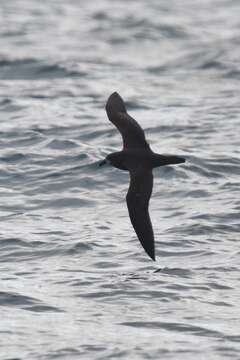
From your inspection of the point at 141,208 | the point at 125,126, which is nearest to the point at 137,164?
the point at 141,208

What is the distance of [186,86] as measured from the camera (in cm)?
2180

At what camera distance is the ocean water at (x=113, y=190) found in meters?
11.0

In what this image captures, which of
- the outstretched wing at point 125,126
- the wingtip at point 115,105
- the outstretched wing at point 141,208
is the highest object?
the wingtip at point 115,105

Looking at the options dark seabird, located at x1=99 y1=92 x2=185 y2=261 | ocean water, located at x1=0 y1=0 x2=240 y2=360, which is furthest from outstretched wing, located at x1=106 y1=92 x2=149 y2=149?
ocean water, located at x1=0 y1=0 x2=240 y2=360

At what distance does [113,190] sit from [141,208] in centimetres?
379

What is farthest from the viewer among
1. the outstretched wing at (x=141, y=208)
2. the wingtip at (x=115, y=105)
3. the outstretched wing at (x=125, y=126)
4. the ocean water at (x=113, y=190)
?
the wingtip at (x=115, y=105)

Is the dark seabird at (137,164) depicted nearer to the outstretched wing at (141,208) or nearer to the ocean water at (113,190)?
the outstretched wing at (141,208)

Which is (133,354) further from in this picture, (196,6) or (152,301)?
(196,6)

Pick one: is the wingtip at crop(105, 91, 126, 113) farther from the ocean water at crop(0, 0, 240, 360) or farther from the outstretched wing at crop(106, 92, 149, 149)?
the ocean water at crop(0, 0, 240, 360)

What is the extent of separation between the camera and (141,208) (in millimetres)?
11961

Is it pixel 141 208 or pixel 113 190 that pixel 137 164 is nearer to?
pixel 141 208

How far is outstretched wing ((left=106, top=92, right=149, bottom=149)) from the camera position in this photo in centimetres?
1312

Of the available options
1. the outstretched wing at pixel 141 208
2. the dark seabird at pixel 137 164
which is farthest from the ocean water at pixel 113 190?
the dark seabird at pixel 137 164

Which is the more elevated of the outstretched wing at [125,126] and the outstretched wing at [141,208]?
the outstretched wing at [125,126]
